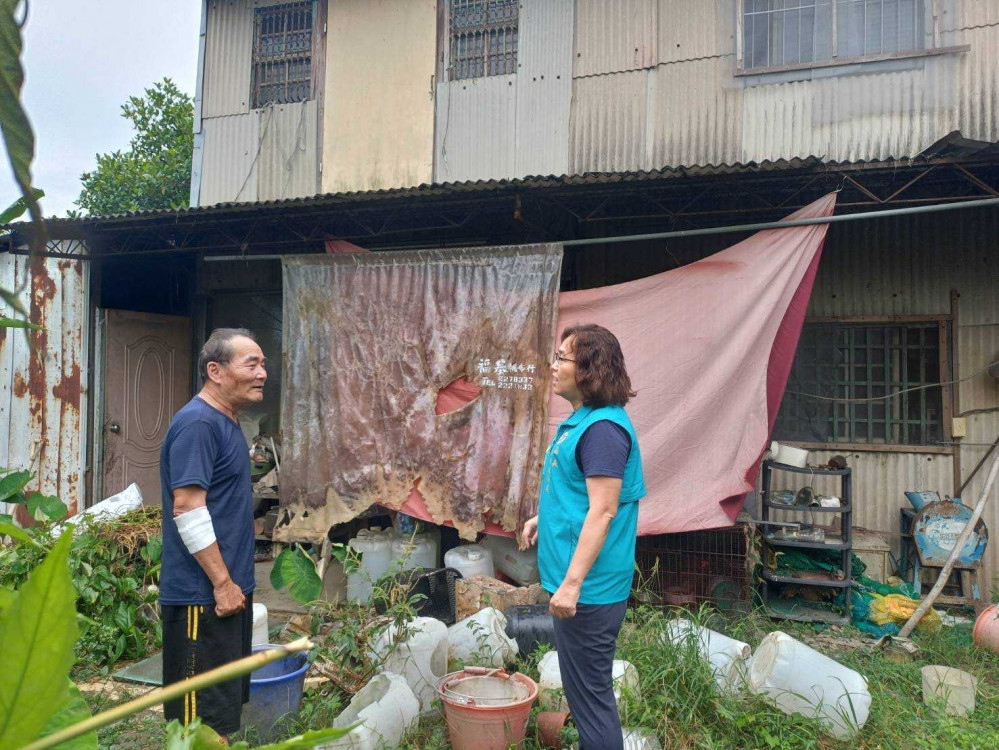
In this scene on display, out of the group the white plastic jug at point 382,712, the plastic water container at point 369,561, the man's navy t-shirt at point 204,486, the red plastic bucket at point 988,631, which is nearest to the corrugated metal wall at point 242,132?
the plastic water container at point 369,561

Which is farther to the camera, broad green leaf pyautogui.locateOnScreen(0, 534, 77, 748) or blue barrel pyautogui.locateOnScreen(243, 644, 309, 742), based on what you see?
blue barrel pyautogui.locateOnScreen(243, 644, 309, 742)

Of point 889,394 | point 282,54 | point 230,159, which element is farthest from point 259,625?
point 282,54

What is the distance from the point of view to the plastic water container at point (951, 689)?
3951mm

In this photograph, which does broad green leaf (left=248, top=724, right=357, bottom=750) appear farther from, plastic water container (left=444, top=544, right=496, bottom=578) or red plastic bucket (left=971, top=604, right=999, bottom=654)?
red plastic bucket (left=971, top=604, right=999, bottom=654)

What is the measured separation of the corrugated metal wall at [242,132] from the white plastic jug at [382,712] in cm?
633

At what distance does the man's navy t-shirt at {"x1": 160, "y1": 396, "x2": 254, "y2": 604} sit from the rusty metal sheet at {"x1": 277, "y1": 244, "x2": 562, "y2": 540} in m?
3.06

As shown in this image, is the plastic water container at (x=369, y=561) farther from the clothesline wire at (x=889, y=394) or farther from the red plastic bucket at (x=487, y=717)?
the clothesline wire at (x=889, y=394)

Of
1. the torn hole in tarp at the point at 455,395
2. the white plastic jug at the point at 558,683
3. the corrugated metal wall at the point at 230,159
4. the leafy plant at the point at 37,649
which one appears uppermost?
the corrugated metal wall at the point at 230,159

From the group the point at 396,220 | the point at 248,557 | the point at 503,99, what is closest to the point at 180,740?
the point at 248,557

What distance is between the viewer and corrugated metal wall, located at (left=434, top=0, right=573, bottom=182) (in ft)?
24.8

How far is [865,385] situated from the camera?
21.9ft

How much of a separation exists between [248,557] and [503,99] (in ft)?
20.4

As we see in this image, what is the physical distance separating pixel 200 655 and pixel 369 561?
3.36 m

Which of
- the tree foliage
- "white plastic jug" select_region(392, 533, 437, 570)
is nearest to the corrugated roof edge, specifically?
A: "white plastic jug" select_region(392, 533, 437, 570)
